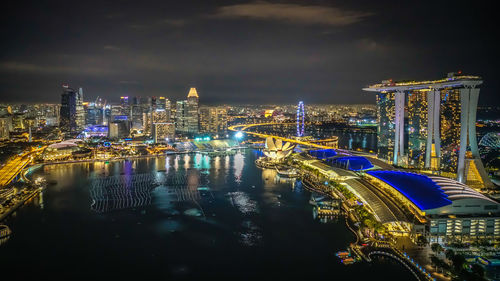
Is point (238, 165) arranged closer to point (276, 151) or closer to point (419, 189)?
point (276, 151)

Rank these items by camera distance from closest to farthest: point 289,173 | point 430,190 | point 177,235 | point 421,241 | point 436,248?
1. point 436,248
2. point 421,241
3. point 177,235
4. point 430,190
5. point 289,173

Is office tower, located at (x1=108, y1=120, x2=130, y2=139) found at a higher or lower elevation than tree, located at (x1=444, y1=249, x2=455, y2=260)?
higher

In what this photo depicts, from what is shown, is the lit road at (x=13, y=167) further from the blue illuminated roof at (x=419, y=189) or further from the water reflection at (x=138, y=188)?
the blue illuminated roof at (x=419, y=189)

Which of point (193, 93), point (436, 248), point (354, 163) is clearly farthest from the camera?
point (193, 93)

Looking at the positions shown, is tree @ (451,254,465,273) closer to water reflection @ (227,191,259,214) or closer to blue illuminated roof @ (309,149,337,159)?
water reflection @ (227,191,259,214)

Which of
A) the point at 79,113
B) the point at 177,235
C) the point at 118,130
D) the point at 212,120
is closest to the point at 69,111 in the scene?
the point at 79,113

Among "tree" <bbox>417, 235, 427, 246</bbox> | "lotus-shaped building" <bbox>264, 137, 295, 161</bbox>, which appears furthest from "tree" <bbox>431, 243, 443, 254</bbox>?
"lotus-shaped building" <bbox>264, 137, 295, 161</bbox>
